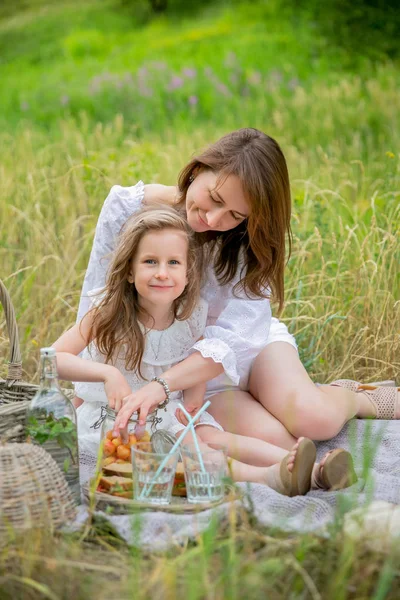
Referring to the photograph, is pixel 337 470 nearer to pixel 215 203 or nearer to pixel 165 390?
pixel 165 390

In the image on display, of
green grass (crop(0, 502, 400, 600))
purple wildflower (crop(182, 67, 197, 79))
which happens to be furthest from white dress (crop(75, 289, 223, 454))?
purple wildflower (crop(182, 67, 197, 79))

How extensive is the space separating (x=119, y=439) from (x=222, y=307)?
0.77 metres

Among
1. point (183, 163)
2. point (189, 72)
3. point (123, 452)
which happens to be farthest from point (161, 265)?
point (189, 72)

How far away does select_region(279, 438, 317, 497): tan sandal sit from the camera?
2.15 metres

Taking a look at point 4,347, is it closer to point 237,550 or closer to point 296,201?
point 296,201

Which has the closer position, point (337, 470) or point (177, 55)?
point (337, 470)

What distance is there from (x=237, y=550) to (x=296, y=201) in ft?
8.34

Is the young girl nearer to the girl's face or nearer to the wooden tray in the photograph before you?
the girl's face

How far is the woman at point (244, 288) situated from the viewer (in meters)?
2.56

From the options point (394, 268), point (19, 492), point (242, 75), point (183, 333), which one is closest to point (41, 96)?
point (242, 75)

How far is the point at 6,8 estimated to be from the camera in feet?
34.8

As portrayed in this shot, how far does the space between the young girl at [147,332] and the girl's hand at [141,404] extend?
3cm

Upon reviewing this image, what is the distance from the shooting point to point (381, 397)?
10.1ft

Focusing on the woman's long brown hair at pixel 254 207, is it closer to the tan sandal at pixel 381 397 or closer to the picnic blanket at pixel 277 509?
the tan sandal at pixel 381 397
